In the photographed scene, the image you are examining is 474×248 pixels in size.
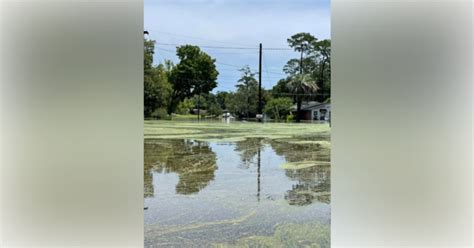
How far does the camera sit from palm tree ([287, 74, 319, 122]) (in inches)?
156

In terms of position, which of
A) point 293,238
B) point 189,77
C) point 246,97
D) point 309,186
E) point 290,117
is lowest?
point 293,238

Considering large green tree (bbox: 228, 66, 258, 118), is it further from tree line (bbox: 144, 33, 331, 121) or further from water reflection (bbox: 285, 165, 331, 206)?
water reflection (bbox: 285, 165, 331, 206)

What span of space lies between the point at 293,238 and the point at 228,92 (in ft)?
7.20

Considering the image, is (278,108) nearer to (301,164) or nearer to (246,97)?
(246,97)

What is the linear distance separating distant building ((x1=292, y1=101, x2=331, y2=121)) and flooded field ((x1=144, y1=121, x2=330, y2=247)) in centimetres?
10

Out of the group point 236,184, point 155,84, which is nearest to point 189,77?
point 155,84

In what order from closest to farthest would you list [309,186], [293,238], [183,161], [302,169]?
[293,238]
[309,186]
[302,169]
[183,161]

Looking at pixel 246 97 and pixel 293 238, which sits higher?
pixel 246 97

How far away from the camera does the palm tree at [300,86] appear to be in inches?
156

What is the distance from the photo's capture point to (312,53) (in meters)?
4.03

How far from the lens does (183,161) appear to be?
4.20 meters

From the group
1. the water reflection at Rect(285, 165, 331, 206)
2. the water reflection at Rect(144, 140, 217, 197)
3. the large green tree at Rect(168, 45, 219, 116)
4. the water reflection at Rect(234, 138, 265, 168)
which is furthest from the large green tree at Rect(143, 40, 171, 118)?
the water reflection at Rect(285, 165, 331, 206)
